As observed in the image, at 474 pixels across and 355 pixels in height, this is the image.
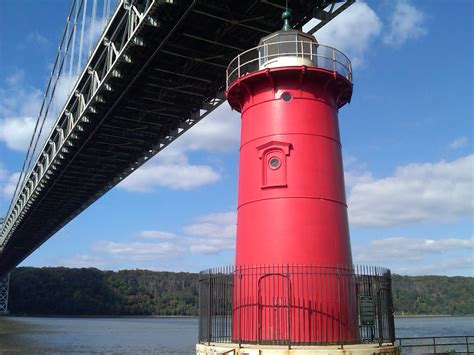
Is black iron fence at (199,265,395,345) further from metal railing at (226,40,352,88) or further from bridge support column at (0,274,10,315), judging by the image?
→ bridge support column at (0,274,10,315)

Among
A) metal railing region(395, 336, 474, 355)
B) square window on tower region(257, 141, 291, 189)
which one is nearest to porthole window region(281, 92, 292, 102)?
square window on tower region(257, 141, 291, 189)

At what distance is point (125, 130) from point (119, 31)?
8772 millimetres

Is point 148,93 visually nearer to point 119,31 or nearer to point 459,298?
point 119,31

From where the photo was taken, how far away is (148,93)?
26234 mm

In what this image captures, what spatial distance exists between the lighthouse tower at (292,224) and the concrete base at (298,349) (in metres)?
0.08

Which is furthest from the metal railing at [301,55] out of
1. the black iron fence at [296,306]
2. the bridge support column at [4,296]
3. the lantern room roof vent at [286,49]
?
the bridge support column at [4,296]

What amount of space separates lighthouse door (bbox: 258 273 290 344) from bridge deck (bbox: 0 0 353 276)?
9594mm

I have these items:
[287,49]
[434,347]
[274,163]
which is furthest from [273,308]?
[434,347]

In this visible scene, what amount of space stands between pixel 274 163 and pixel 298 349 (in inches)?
155

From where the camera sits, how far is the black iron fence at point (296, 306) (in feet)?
37.9

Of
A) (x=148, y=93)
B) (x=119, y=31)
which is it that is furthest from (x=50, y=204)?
(x=119, y=31)

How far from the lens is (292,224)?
12141mm

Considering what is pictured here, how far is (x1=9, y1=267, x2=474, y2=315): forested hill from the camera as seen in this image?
13262 cm

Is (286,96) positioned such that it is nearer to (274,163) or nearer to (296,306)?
(274,163)
